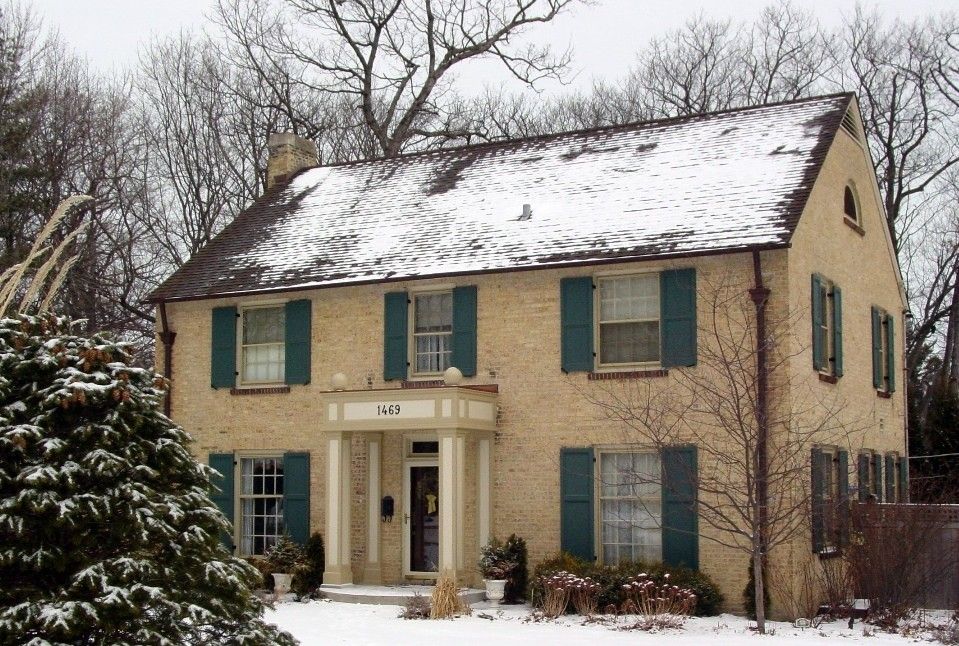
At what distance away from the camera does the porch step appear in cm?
1820

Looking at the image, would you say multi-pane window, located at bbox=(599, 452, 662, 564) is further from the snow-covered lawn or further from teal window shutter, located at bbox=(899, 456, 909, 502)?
teal window shutter, located at bbox=(899, 456, 909, 502)

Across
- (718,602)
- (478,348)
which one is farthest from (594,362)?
(718,602)

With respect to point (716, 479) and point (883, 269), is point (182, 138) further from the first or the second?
point (716, 479)

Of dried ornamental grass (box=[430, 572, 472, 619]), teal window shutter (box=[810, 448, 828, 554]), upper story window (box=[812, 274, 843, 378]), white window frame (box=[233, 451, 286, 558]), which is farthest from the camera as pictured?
white window frame (box=[233, 451, 286, 558])

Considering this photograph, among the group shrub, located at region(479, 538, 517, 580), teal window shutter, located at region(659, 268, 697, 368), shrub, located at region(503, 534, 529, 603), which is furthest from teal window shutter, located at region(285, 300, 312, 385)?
teal window shutter, located at region(659, 268, 697, 368)

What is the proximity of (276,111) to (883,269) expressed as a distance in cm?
2140

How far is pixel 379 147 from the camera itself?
38.3 meters

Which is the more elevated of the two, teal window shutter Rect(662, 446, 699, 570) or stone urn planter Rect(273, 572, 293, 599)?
teal window shutter Rect(662, 446, 699, 570)

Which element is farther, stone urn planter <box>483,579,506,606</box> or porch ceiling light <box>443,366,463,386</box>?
porch ceiling light <box>443,366,463,386</box>

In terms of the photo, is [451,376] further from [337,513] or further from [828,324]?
[828,324]

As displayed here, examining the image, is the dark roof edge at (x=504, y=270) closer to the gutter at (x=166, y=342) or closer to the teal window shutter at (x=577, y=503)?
the gutter at (x=166, y=342)

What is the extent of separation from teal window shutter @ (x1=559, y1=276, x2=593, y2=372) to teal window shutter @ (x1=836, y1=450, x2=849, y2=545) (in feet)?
13.7

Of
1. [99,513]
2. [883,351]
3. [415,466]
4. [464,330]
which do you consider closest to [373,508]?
[415,466]

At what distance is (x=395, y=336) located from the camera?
20328 millimetres
